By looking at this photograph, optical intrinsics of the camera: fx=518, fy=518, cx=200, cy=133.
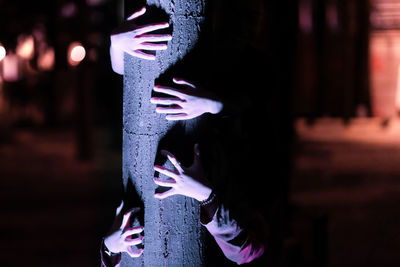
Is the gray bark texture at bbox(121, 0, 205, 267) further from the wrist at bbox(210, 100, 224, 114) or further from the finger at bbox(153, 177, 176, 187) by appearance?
the wrist at bbox(210, 100, 224, 114)

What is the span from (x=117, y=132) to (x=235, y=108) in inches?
613

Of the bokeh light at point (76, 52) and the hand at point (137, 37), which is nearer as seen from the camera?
the hand at point (137, 37)

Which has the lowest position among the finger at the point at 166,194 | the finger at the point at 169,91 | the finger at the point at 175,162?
the finger at the point at 166,194

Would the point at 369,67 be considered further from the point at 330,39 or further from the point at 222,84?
the point at 222,84

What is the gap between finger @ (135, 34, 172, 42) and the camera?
6.50 feet

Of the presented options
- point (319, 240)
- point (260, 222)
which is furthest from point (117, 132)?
point (260, 222)

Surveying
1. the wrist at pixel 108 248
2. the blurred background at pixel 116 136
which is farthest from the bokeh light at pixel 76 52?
the wrist at pixel 108 248

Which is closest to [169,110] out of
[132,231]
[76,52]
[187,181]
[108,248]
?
[187,181]

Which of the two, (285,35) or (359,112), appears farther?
(359,112)

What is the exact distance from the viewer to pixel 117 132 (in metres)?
17.4

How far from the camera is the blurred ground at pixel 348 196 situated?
5.62 m

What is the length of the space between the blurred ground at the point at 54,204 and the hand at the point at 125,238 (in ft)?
15.5

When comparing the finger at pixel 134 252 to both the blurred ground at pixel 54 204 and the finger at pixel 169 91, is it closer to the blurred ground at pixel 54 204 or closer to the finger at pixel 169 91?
the finger at pixel 169 91

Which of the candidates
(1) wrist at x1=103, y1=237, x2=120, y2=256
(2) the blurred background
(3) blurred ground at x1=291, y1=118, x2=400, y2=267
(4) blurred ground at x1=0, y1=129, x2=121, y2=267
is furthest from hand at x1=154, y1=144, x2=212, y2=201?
(4) blurred ground at x1=0, y1=129, x2=121, y2=267
